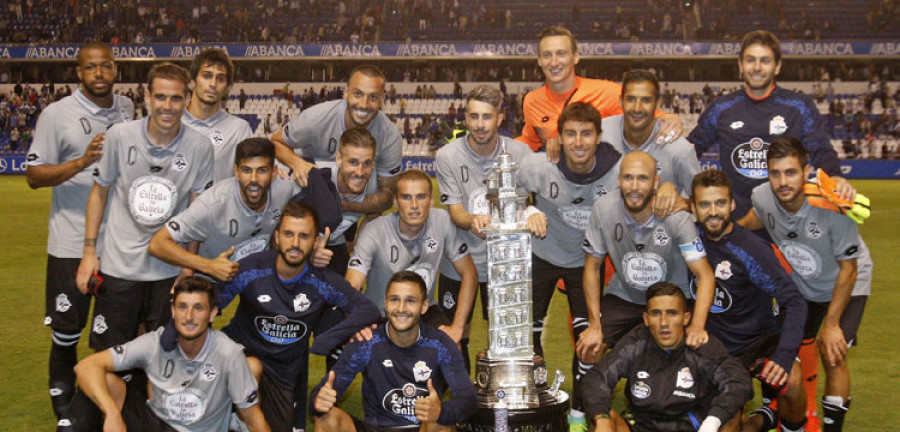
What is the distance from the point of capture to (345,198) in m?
6.30

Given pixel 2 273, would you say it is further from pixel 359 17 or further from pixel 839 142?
pixel 359 17

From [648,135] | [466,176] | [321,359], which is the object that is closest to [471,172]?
[466,176]

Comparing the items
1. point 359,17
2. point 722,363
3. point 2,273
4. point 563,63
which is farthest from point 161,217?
point 359,17

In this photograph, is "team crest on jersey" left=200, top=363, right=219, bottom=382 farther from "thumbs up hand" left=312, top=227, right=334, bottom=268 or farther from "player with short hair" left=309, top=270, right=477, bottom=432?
"thumbs up hand" left=312, top=227, right=334, bottom=268

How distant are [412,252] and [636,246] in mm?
1386

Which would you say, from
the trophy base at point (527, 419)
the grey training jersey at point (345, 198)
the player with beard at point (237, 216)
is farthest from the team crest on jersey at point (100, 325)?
the trophy base at point (527, 419)

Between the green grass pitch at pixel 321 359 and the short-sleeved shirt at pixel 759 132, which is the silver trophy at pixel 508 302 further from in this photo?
the short-sleeved shirt at pixel 759 132

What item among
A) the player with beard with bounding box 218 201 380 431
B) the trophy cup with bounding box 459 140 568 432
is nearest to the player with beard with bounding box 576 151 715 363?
the trophy cup with bounding box 459 140 568 432

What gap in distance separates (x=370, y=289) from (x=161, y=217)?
4.50 feet

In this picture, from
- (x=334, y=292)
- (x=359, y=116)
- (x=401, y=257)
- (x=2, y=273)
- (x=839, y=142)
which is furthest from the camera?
(x=839, y=142)

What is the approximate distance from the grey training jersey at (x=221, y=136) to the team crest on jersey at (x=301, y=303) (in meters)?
1.28

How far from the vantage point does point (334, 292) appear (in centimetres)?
545

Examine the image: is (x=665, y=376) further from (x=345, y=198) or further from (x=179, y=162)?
(x=179, y=162)

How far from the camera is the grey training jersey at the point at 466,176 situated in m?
6.29
